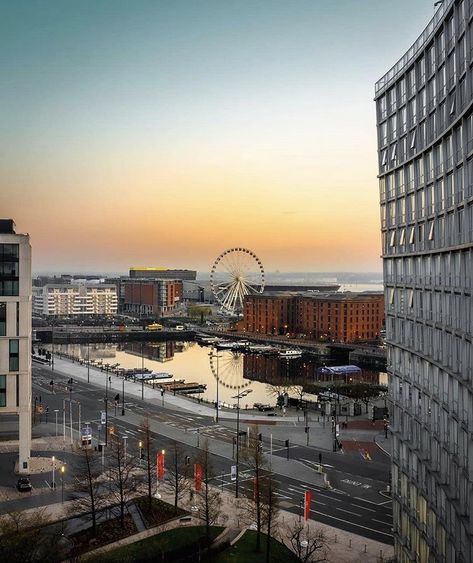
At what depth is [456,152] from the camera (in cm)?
1745

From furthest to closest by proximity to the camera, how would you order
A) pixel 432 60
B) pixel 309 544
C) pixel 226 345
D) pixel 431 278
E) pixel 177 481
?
pixel 226 345, pixel 177 481, pixel 309 544, pixel 431 278, pixel 432 60

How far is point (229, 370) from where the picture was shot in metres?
123

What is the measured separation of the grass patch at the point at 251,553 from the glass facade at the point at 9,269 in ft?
76.3

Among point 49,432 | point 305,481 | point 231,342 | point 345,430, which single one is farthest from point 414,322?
point 231,342

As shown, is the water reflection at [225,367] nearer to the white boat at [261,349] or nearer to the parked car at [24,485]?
the white boat at [261,349]

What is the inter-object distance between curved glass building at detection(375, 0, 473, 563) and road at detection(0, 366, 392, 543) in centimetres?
1184

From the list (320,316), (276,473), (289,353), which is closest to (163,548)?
(276,473)

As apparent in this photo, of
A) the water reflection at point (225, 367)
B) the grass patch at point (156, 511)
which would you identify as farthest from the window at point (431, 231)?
the water reflection at point (225, 367)

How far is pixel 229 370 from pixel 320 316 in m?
56.7

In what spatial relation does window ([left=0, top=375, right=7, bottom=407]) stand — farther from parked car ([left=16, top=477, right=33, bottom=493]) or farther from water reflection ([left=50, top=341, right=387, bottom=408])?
water reflection ([left=50, top=341, right=387, bottom=408])

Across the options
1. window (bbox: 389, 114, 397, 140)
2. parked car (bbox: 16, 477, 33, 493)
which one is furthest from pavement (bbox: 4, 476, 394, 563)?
window (bbox: 389, 114, 397, 140)

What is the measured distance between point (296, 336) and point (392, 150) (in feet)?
516

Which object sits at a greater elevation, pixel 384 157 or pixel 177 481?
pixel 384 157

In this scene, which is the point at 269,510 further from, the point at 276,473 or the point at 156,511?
the point at 276,473
